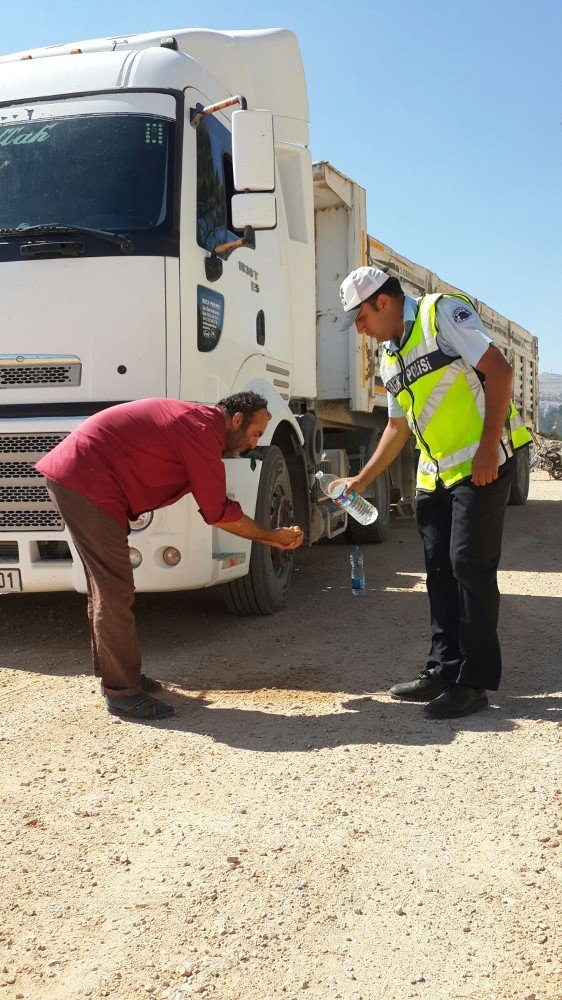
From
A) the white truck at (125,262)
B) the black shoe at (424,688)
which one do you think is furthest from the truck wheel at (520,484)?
the black shoe at (424,688)

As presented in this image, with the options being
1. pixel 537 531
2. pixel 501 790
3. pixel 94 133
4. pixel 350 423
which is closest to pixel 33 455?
pixel 94 133

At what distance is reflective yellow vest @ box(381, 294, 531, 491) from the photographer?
4.04m

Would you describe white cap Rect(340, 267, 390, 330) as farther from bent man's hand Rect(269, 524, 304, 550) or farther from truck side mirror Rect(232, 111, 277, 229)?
truck side mirror Rect(232, 111, 277, 229)

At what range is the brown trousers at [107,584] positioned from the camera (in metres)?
4.18

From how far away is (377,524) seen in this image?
995cm

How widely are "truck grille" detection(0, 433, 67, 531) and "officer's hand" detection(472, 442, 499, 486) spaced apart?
226 centimetres

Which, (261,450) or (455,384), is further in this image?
(261,450)

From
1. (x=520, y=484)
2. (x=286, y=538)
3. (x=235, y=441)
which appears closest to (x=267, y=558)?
(x=286, y=538)

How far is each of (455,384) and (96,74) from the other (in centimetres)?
284

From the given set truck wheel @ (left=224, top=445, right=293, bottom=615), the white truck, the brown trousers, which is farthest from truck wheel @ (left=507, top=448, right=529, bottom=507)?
the brown trousers

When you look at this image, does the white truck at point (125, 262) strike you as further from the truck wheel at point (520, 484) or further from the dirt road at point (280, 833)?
the truck wheel at point (520, 484)

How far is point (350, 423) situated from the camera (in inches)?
367

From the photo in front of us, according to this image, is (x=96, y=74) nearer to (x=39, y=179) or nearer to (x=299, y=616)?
(x=39, y=179)

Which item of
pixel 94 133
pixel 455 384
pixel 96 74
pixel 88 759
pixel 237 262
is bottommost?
pixel 88 759
